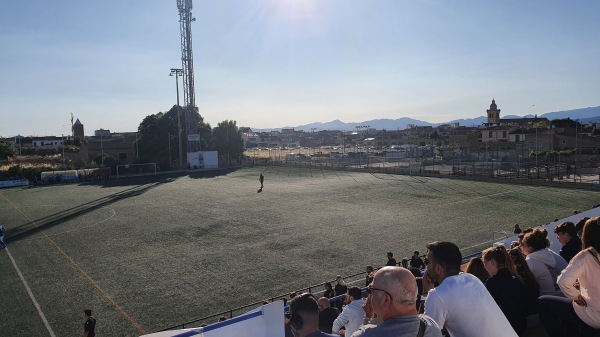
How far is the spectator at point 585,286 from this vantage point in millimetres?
4203

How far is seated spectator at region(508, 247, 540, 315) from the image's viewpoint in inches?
207

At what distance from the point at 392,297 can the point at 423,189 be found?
35.3m

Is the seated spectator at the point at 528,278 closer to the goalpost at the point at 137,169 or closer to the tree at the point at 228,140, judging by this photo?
the goalpost at the point at 137,169

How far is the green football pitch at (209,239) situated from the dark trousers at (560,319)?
997 centimetres

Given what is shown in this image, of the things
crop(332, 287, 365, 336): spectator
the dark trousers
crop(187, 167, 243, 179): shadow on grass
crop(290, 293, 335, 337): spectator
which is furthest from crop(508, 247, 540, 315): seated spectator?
crop(187, 167, 243, 179): shadow on grass

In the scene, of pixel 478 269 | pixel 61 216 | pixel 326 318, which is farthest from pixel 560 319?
pixel 61 216

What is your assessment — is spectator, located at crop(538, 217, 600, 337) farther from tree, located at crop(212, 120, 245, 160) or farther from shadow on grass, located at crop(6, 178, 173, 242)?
tree, located at crop(212, 120, 245, 160)

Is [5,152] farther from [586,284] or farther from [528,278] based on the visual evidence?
[586,284]

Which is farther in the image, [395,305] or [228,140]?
[228,140]

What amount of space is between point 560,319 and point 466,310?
77.9 inches

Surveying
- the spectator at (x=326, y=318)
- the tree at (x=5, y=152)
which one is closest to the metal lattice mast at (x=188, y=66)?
the tree at (x=5, y=152)

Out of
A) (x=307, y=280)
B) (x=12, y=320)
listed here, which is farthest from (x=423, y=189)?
(x=12, y=320)

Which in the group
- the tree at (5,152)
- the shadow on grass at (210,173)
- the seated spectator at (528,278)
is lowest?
the shadow on grass at (210,173)

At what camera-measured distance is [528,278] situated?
5316mm
